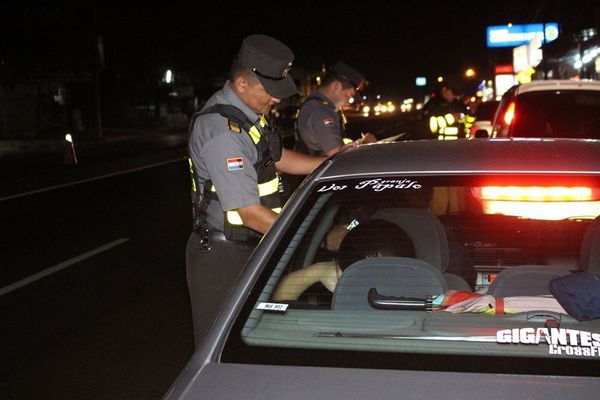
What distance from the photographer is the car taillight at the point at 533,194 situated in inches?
144

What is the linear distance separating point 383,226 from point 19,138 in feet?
118

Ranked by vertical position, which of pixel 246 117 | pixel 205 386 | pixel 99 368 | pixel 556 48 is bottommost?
pixel 99 368

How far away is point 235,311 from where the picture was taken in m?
2.62

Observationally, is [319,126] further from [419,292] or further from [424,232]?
[419,292]

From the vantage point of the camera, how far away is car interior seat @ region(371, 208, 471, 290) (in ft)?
11.9

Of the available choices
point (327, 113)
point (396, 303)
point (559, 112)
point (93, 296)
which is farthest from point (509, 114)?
point (396, 303)

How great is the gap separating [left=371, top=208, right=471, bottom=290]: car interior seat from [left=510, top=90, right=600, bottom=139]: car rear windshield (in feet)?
19.0

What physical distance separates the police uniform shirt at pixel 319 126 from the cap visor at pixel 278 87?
8.92 ft

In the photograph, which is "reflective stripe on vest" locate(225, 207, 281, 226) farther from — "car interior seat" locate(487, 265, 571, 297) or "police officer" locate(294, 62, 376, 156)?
"police officer" locate(294, 62, 376, 156)

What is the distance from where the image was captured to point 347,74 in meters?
7.43

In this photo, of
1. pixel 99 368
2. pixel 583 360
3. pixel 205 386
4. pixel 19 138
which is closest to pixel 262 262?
pixel 205 386

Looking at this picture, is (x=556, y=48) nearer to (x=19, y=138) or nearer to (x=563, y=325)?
(x=19, y=138)

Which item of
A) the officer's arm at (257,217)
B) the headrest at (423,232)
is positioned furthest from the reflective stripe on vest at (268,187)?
the headrest at (423,232)

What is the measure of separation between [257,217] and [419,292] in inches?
46.0
